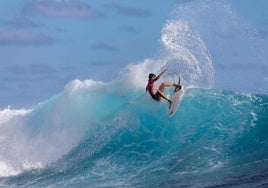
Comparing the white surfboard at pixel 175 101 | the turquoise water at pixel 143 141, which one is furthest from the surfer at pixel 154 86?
the turquoise water at pixel 143 141

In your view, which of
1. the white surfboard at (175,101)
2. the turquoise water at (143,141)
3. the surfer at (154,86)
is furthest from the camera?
the white surfboard at (175,101)

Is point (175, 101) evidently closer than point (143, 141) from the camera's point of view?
Yes

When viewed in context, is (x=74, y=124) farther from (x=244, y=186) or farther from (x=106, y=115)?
(x=244, y=186)

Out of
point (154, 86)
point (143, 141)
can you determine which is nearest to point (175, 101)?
point (154, 86)

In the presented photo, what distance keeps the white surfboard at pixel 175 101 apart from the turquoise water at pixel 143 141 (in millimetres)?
694

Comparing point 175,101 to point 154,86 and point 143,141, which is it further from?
point 143,141

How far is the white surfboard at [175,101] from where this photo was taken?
17172mm

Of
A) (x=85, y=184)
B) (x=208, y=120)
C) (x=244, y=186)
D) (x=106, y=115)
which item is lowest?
(x=244, y=186)

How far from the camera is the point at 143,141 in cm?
1834

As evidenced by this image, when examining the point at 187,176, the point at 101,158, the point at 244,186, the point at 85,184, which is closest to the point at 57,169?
the point at 101,158

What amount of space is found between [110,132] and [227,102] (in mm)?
4294

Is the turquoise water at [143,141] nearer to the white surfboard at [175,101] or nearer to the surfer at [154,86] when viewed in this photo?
the white surfboard at [175,101]

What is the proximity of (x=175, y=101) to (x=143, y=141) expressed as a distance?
1.87 metres

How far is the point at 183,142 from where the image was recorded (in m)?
17.6
